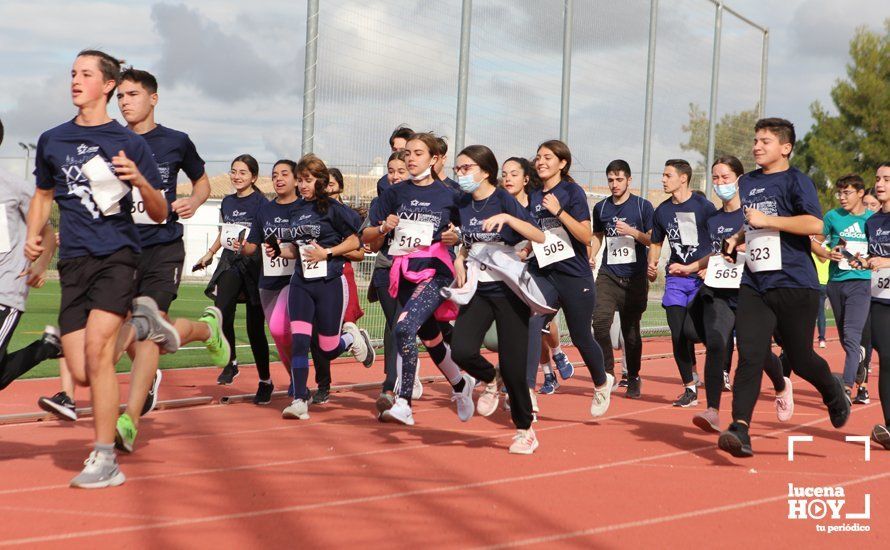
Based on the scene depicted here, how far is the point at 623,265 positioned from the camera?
10.7 meters

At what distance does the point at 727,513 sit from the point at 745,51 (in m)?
18.7

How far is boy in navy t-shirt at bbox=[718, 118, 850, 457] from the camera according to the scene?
6707 millimetres

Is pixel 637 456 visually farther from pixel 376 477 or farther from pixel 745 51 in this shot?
pixel 745 51

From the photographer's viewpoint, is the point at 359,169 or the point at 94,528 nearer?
the point at 94,528

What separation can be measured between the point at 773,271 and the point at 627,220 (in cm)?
378

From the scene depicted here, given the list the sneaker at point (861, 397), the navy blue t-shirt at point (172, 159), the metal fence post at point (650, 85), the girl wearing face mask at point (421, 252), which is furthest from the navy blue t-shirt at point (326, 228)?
the metal fence post at point (650, 85)

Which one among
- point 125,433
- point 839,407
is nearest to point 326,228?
point 125,433

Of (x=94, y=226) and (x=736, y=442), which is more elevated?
(x=94, y=226)

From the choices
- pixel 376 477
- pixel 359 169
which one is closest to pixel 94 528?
pixel 376 477

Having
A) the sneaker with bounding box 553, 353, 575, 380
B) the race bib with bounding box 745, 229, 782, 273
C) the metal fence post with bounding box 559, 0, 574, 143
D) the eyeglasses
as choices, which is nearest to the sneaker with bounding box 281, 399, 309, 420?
the eyeglasses

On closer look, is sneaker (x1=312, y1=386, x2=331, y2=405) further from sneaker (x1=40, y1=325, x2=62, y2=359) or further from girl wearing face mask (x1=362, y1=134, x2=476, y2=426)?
sneaker (x1=40, y1=325, x2=62, y2=359)

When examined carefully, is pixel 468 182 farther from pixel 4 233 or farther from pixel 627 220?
pixel 627 220

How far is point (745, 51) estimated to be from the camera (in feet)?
74.6

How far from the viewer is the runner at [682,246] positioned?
9.99m
